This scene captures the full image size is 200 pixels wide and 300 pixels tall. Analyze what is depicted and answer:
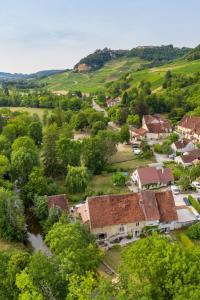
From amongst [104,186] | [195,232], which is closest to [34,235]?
[104,186]

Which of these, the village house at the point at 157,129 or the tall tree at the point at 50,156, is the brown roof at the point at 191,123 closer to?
the village house at the point at 157,129

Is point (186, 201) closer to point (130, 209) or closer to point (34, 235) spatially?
point (130, 209)

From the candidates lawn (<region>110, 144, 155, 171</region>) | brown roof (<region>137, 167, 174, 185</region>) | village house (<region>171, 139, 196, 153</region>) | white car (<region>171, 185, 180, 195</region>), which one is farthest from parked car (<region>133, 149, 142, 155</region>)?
white car (<region>171, 185, 180, 195</region>)

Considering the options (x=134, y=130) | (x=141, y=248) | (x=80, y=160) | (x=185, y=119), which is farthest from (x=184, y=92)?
(x=141, y=248)

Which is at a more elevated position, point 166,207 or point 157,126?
point 157,126

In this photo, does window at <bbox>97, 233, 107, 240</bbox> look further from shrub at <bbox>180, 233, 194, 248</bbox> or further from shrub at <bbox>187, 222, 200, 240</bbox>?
shrub at <bbox>187, 222, 200, 240</bbox>

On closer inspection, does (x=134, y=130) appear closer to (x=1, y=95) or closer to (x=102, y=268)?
(x=102, y=268)
